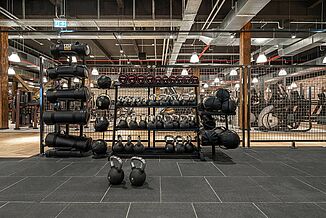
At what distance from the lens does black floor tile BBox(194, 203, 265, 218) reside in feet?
6.76

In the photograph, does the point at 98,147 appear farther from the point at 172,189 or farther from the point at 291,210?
the point at 291,210

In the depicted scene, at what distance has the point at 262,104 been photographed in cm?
816

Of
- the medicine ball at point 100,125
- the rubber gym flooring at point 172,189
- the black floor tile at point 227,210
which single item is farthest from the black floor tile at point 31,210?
the medicine ball at point 100,125

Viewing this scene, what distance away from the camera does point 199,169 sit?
3570 millimetres

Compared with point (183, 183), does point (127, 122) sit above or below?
above

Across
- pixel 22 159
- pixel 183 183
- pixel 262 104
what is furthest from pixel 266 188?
pixel 262 104

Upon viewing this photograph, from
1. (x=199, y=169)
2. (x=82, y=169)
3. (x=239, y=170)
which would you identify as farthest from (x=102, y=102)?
(x=239, y=170)

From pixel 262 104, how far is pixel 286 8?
4.03 meters

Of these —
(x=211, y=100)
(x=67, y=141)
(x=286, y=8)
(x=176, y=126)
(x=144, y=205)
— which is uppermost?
(x=286, y=8)

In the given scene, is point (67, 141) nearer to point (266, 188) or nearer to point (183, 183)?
point (183, 183)

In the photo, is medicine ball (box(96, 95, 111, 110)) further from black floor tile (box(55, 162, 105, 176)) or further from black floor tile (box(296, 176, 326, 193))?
black floor tile (box(296, 176, 326, 193))

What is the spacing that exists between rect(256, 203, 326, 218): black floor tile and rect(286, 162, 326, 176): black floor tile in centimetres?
132

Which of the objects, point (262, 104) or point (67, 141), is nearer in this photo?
point (67, 141)

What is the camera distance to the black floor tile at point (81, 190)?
2.41 m
